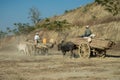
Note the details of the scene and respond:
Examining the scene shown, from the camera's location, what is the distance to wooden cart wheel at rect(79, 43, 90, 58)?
83.3 ft

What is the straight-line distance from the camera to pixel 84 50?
25641mm

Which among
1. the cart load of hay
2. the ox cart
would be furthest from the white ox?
the cart load of hay

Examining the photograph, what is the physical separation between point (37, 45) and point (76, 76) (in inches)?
670

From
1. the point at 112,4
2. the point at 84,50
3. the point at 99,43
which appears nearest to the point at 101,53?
the point at 84,50

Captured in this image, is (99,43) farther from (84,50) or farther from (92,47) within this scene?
(84,50)

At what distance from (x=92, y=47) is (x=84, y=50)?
75 centimetres

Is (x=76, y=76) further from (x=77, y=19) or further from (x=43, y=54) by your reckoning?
(x=77, y=19)

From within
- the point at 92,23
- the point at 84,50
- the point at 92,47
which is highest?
the point at 92,23

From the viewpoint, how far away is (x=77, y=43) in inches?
Result: 1019

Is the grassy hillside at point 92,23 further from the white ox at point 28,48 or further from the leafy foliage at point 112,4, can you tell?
the white ox at point 28,48

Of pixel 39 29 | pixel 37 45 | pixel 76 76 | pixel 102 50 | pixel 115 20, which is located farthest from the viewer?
pixel 39 29

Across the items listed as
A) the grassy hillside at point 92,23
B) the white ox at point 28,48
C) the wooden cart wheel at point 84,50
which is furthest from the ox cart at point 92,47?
the grassy hillside at point 92,23

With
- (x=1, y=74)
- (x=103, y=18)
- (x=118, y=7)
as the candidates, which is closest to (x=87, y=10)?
(x=103, y=18)

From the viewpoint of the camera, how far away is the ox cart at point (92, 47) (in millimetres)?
24136
